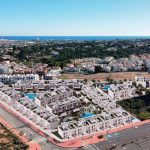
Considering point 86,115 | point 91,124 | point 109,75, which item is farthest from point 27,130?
point 109,75

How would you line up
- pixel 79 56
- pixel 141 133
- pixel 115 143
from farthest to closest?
pixel 79 56 → pixel 141 133 → pixel 115 143

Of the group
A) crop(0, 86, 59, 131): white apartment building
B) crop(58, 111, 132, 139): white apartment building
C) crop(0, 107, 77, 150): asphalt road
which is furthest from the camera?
crop(0, 86, 59, 131): white apartment building

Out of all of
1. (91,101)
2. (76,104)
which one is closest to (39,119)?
(76,104)

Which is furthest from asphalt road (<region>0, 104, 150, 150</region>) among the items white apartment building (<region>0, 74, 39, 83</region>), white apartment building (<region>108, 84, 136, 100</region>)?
white apartment building (<region>0, 74, 39, 83</region>)

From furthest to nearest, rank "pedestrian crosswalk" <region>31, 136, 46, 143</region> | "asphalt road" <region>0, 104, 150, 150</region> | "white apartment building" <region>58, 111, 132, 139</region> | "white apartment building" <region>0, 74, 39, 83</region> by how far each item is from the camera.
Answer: "white apartment building" <region>0, 74, 39, 83</region> → "white apartment building" <region>58, 111, 132, 139</region> → "pedestrian crosswalk" <region>31, 136, 46, 143</region> → "asphalt road" <region>0, 104, 150, 150</region>

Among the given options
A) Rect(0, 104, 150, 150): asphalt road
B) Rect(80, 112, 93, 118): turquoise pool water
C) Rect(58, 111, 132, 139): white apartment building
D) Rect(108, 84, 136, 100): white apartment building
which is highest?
Rect(108, 84, 136, 100): white apartment building

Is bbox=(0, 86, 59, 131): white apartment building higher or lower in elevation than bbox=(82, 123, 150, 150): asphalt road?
higher

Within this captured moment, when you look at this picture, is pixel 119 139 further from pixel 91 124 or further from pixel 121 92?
pixel 121 92

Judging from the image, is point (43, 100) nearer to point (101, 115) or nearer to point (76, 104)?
point (76, 104)

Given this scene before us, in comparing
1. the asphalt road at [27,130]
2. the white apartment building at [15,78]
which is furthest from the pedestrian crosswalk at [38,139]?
the white apartment building at [15,78]

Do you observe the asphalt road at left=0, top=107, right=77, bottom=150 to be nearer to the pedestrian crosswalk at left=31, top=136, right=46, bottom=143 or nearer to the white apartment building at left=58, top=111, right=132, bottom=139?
the pedestrian crosswalk at left=31, top=136, right=46, bottom=143
